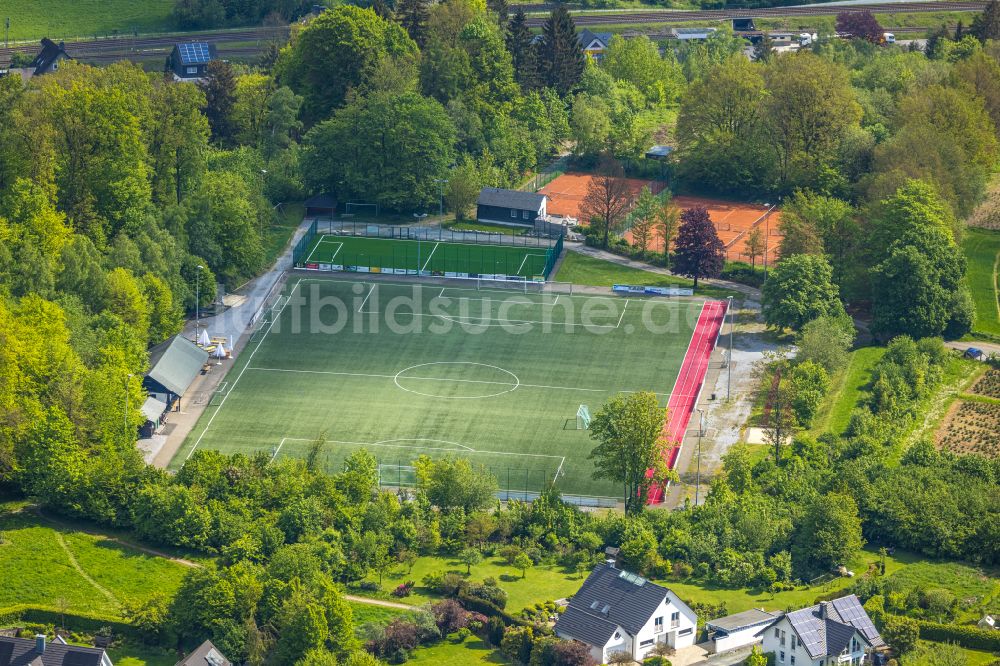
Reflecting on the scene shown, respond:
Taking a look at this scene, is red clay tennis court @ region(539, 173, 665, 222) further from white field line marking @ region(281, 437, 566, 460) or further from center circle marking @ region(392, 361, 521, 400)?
white field line marking @ region(281, 437, 566, 460)

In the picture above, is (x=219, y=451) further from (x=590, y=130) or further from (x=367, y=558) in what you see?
(x=590, y=130)

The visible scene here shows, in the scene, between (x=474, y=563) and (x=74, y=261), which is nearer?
(x=474, y=563)

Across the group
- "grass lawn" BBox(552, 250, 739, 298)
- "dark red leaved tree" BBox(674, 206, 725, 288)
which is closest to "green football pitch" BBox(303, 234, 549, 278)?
"grass lawn" BBox(552, 250, 739, 298)

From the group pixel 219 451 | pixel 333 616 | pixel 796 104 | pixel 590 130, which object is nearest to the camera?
pixel 333 616

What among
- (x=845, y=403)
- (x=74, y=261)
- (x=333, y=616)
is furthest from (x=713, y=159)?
(x=333, y=616)

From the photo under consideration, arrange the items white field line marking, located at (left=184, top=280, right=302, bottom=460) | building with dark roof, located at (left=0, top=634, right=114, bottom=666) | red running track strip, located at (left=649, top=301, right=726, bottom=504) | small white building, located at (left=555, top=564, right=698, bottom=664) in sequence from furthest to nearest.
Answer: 1. white field line marking, located at (left=184, top=280, right=302, bottom=460)
2. red running track strip, located at (left=649, top=301, right=726, bottom=504)
3. small white building, located at (left=555, top=564, right=698, bottom=664)
4. building with dark roof, located at (left=0, top=634, right=114, bottom=666)

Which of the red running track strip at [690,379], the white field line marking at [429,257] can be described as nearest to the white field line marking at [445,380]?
the red running track strip at [690,379]
